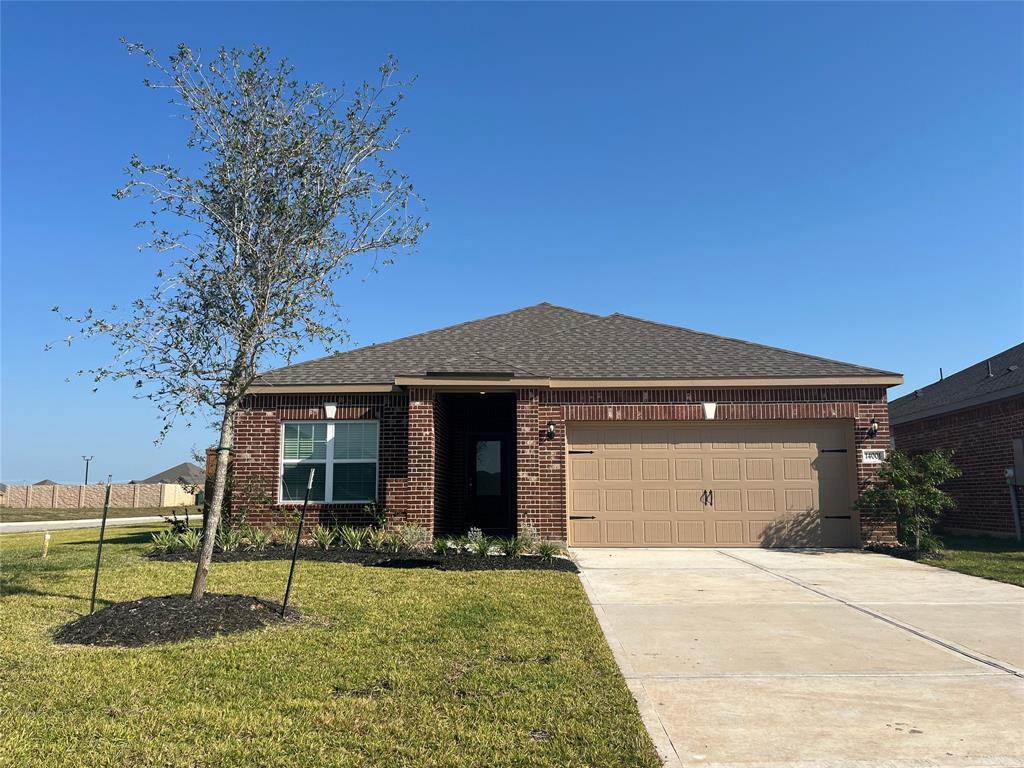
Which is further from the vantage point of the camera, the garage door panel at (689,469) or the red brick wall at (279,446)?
the garage door panel at (689,469)

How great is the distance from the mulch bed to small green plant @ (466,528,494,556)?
4.8 inches

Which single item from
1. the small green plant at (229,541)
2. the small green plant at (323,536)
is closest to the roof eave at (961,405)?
the small green plant at (323,536)

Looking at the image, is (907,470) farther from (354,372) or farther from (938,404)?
(354,372)

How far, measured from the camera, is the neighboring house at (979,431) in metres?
14.7

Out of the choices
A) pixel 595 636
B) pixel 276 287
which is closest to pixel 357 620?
pixel 595 636

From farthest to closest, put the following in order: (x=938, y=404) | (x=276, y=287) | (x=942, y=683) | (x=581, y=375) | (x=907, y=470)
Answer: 1. (x=938, y=404)
2. (x=581, y=375)
3. (x=907, y=470)
4. (x=276, y=287)
5. (x=942, y=683)

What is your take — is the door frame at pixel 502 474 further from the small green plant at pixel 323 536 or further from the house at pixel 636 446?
the small green plant at pixel 323 536

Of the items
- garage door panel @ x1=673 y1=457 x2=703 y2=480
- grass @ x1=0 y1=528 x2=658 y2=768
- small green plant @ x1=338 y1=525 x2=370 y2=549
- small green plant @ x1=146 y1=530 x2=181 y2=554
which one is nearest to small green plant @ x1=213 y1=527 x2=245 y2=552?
small green plant @ x1=146 y1=530 x2=181 y2=554

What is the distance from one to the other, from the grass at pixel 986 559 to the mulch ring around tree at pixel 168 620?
930 centimetres

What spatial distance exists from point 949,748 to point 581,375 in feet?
A: 32.2

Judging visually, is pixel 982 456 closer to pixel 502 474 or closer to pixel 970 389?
pixel 970 389

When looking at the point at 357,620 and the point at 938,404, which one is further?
the point at 938,404

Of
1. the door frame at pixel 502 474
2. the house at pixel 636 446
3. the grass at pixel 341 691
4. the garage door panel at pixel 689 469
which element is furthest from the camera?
the door frame at pixel 502 474

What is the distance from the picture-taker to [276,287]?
7.40 m
